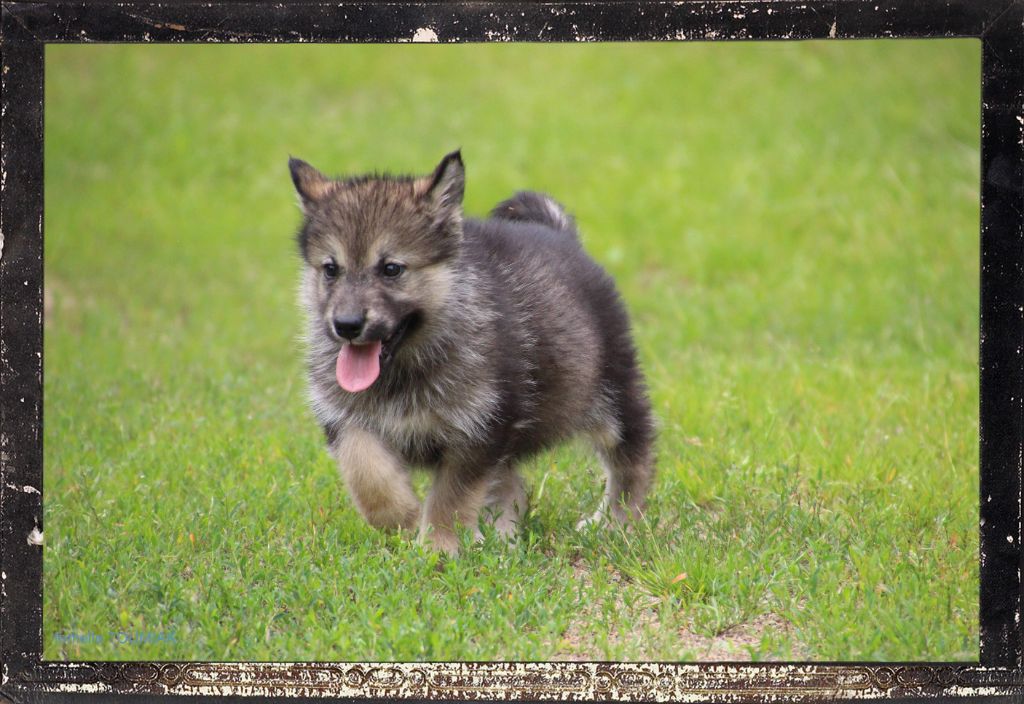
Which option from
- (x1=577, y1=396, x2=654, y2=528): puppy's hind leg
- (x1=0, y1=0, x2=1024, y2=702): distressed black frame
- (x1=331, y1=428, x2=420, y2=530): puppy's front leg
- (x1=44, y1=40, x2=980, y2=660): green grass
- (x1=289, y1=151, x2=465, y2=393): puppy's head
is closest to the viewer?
(x1=0, y1=0, x2=1024, y2=702): distressed black frame

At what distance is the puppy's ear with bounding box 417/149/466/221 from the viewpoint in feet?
14.6

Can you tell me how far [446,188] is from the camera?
4.52 meters

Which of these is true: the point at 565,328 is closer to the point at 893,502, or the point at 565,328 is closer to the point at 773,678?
the point at 893,502

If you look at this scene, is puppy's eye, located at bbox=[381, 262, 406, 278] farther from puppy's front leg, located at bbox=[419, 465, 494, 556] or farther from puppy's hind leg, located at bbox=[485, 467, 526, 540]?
puppy's hind leg, located at bbox=[485, 467, 526, 540]

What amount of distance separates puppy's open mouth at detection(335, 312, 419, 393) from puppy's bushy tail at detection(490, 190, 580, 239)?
156 centimetres

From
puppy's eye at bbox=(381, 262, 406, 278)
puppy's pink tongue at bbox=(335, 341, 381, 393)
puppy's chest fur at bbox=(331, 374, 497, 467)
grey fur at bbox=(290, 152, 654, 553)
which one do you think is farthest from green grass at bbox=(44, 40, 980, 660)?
puppy's eye at bbox=(381, 262, 406, 278)

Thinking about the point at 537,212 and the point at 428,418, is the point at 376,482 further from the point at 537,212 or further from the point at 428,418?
the point at 537,212

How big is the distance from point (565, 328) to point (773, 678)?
6.56ft

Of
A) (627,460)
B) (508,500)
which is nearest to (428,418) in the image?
(508,500)

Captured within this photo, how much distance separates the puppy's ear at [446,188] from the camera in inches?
176

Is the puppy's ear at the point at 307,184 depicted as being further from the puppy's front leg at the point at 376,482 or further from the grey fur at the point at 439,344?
the puppy's front leg at the point at 376,482

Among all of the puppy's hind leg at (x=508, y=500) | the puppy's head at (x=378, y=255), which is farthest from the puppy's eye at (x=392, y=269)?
the puppy's hind leg at (x=508, y=500)

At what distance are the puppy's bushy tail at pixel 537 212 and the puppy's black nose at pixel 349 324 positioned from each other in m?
1.82

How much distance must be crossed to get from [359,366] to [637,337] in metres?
4.75
